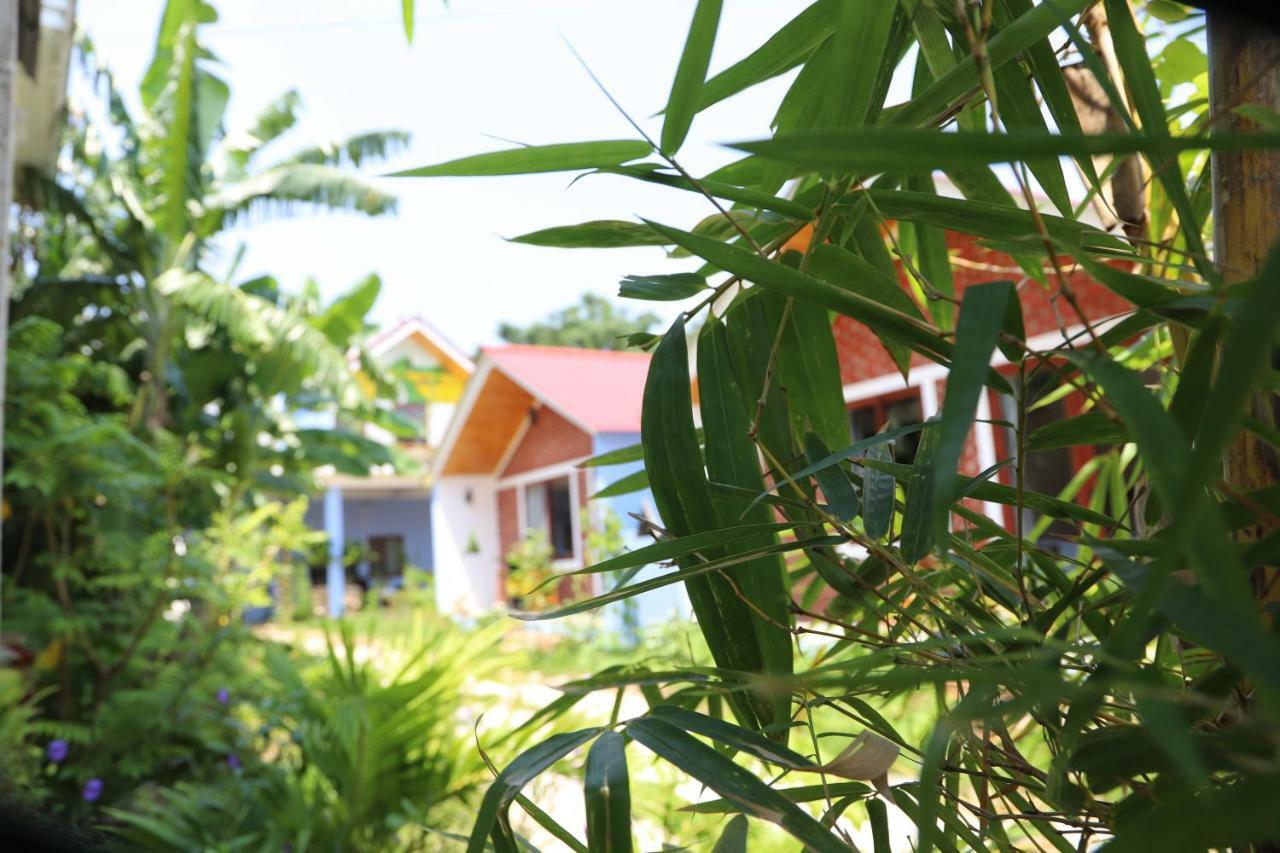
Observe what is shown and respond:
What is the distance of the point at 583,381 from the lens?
12.6 metres

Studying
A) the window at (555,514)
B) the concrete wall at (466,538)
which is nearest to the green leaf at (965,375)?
the window at (555,514)

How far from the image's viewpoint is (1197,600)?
31 cm

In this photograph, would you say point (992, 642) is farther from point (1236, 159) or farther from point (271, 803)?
point (271, 803)

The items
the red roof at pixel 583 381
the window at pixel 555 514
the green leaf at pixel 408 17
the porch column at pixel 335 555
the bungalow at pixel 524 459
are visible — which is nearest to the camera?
the green leaf at pixel 408 17

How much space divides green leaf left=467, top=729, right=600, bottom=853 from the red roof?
→ 10.4 metres

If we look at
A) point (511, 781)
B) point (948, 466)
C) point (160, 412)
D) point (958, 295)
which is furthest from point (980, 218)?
point (160, 412)

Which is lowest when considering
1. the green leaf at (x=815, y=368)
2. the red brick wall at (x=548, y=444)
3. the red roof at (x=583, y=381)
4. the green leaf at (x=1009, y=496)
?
the green leaf at (x=1009, y=496)

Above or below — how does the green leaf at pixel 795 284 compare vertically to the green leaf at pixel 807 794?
above

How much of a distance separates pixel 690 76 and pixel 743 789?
1.37 ft

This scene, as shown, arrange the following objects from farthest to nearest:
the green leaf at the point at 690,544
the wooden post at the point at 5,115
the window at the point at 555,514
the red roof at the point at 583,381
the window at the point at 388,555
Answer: the window at the point at 388,555, the window at the point at 555,514, the red roof at the point at 583,381, the wooden post at the point at 5,115, the green leaf at the point at 690,544

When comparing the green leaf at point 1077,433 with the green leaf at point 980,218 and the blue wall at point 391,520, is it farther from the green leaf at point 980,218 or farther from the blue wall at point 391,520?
the blue wall at point 391,520

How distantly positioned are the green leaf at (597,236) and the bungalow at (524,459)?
9.84 m

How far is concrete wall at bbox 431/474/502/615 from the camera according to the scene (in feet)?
50.0

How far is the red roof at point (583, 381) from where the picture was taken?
11398 mm
